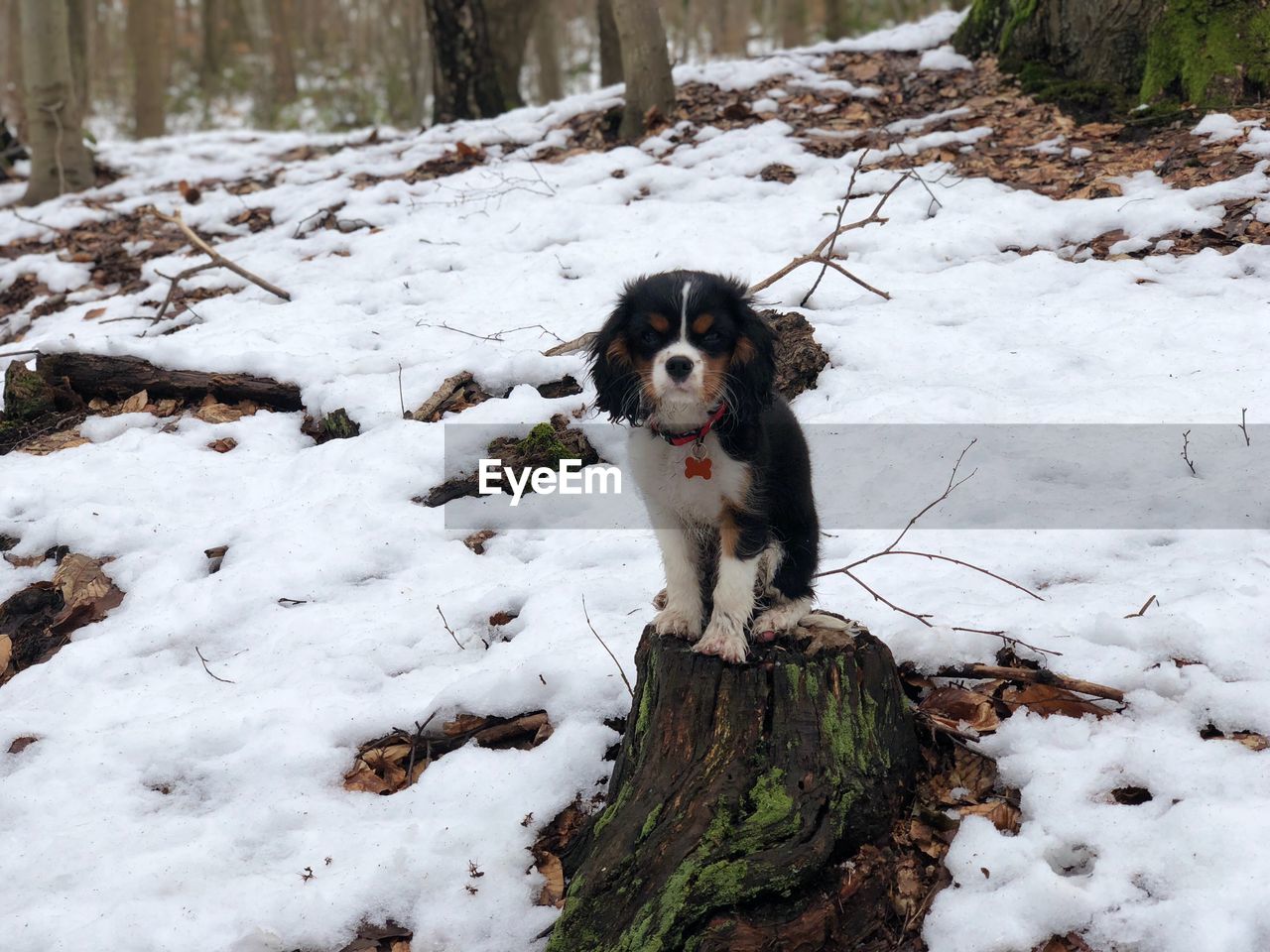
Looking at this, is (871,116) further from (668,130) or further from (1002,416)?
(1002,416)

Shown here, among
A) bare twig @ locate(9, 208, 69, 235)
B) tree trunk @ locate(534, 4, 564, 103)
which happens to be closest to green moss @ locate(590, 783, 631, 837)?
bare twig @ locate(9, 208, 69, 235)

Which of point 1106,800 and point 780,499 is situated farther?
point 780,499

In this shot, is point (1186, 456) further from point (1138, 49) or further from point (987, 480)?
point (1138, 49)

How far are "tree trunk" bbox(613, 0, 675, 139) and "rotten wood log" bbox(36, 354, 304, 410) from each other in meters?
4.95

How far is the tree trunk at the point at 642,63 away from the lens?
30.7 ft

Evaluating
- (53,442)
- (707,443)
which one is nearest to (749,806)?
(707,443)

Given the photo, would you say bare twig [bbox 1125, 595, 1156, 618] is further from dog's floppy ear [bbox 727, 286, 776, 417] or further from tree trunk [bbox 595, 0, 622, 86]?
tree trunk [bbox 595, 0, 622, 86]

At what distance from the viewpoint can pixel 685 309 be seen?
3215 millimetres

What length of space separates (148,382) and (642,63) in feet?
18.2

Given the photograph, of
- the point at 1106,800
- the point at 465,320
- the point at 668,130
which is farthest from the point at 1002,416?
the point at 668,130

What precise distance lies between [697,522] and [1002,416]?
2.57 meters

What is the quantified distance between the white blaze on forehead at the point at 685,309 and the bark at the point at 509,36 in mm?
9660

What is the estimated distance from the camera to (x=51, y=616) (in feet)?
15.3

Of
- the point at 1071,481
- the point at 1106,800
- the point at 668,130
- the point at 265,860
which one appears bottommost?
the point at 265,860
